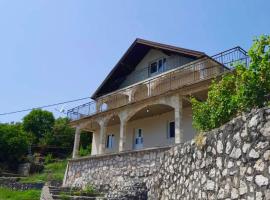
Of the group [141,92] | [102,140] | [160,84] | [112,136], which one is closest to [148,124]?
[141,92]

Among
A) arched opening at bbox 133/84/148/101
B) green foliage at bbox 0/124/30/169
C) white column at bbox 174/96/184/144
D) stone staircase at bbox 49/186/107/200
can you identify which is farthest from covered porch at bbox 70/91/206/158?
green foliage at bbox 0/124/30/169

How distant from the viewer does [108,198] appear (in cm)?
1102

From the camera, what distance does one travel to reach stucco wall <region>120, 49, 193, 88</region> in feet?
60.6

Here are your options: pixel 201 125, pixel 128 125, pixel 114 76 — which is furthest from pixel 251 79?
pixel 114 76

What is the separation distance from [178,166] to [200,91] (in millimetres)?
8126

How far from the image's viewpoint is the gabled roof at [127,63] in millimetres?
19592

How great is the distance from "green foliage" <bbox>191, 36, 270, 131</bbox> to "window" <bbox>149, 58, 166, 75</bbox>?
1153 cm

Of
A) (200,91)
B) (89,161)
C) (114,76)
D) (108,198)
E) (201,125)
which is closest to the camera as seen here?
(201,125)

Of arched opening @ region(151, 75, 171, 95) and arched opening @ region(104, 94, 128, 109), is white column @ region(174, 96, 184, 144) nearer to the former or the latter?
arched opening @ region(151, 75, 171, 95)

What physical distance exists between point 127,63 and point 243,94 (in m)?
15.3

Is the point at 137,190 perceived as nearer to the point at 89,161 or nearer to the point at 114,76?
the point at 89,161

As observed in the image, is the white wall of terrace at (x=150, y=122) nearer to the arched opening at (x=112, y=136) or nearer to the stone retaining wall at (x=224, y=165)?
the arched opening at (x=112, y=136)

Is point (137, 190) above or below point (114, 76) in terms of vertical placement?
below

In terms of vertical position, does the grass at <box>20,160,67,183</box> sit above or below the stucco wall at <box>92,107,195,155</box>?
below
